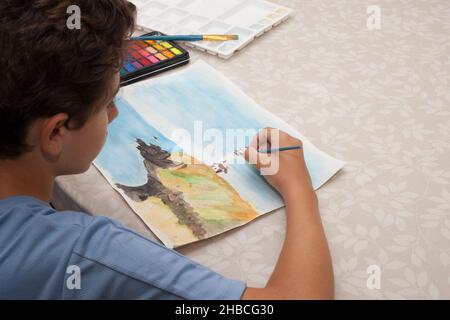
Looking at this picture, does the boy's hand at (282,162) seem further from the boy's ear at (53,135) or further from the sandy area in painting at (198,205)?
the boy's ear at (53,135)

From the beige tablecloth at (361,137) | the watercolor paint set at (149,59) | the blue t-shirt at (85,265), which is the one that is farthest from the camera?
the watercolor paint set at (149,59)

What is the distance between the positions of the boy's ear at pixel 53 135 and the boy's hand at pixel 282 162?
10.2 inches

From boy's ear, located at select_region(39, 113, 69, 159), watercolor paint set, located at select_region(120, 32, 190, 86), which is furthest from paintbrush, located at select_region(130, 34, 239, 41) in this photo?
boy's ear, located at select_region(39, 113, 69, 159)

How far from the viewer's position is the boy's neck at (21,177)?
56 cm

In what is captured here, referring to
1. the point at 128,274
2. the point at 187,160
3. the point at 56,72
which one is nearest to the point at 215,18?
the point at 187,160

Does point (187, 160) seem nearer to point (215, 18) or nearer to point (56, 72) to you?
point (56, 72)

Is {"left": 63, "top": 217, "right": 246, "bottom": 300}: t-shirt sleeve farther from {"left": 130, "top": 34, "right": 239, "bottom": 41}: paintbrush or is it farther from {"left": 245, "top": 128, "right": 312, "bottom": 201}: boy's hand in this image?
{"left": 130, "top": 34, "right": 239, "bottom": 41}: paintbrush

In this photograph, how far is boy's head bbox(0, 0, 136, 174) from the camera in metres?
0.51

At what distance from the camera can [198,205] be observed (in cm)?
65

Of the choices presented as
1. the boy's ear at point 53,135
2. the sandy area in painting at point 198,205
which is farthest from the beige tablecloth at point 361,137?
the boy's ear at point 53,135

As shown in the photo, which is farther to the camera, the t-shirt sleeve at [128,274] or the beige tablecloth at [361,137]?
the beige tablecloth at [361,137]

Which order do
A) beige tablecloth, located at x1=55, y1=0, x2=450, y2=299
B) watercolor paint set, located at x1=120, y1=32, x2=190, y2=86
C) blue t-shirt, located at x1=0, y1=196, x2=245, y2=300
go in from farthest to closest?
watercolor paint set, located at x1=120, y1=32, x2=190, y2=86, beige tablecloth, located at x1=55, y1=0, x2=450, y2=299, blue t-shirt, located at x1=0, y1=196, x2=245, y2=300

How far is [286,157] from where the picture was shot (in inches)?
27.6

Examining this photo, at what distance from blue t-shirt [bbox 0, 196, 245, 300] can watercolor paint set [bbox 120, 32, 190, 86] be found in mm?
376
